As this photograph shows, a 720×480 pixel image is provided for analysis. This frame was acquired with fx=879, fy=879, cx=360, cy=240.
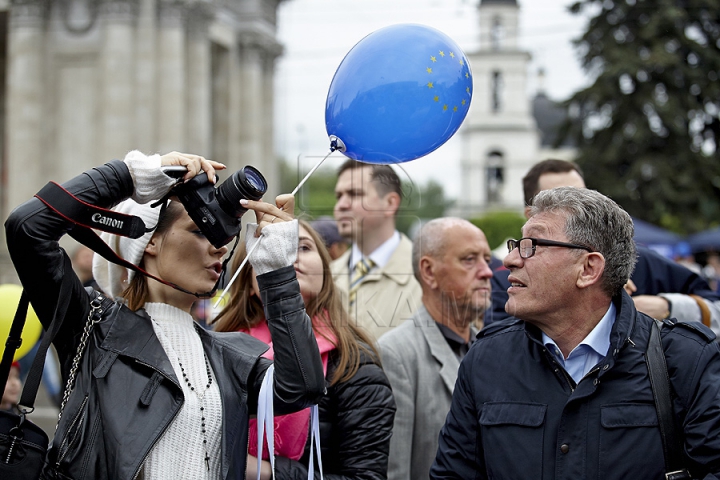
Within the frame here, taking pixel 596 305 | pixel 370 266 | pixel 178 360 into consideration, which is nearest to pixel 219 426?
pixel 178 360

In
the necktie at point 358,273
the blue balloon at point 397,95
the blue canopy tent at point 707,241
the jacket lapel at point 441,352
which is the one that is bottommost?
the blue canopy tent at point 707,241

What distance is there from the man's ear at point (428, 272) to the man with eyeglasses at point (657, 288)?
39cm

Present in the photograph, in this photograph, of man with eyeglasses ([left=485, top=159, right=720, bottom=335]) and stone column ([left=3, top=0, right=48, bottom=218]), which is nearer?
man with eyeglasses ([left=485, top=159, right=720, bottom=335])

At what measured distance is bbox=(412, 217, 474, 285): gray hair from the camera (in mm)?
4723

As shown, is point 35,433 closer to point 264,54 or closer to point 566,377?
point 566,377

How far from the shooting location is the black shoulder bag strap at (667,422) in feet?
9.16

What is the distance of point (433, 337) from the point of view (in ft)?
14.6

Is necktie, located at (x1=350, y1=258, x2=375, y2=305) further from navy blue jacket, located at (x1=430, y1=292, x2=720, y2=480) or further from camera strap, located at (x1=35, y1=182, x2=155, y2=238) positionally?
camera strap, located at (x1=35, y1=182, x2=155, y2=238)

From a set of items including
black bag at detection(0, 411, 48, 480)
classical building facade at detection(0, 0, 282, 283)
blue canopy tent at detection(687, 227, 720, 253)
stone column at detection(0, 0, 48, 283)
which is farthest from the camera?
classical building facade at detection(0, 0, 282, 283)

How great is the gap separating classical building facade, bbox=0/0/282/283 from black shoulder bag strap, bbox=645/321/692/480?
22809mm

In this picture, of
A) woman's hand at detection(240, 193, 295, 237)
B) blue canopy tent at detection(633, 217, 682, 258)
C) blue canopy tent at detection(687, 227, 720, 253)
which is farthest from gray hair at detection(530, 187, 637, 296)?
blue canopy tent at detection(687, 227, 720, 253)

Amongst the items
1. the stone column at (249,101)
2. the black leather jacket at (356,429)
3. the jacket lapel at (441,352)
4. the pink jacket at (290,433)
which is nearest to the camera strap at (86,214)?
the pink jacket at (290,433)

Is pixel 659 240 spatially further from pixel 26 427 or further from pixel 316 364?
pixel 26 427

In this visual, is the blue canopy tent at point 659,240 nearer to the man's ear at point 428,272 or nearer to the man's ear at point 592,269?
the man's ear at point 428,272
